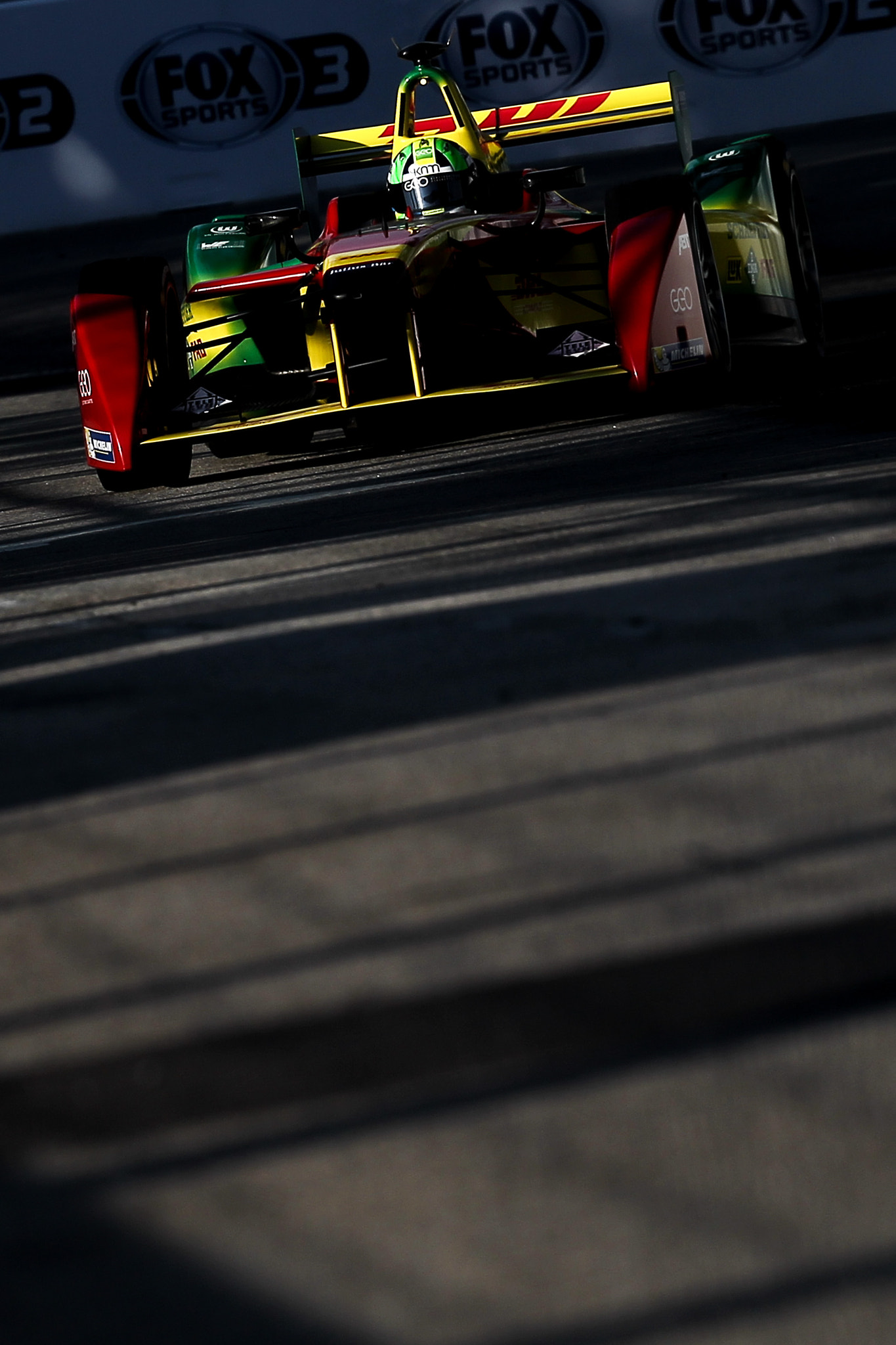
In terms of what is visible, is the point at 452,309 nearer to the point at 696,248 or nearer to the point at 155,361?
the point at 696,248

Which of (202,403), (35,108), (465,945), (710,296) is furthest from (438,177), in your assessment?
(35,108)

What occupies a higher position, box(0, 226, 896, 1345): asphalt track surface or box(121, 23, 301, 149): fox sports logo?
box(121, 23, 301, 149): fox sports logo

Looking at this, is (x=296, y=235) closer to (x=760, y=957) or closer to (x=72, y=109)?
(x=72, y=109)

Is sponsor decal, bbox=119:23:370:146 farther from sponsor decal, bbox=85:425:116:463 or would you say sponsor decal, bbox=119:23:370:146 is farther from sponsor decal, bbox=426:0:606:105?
Result: sponsor decal, bbox=85:425:116:463

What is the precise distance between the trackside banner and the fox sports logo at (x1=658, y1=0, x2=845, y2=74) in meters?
0.02

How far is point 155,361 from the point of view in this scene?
26.4ft

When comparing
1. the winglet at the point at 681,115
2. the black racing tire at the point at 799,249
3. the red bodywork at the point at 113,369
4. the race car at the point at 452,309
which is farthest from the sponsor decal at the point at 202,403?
the winglet at the point at 681,115

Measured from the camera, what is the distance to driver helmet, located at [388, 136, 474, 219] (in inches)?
352

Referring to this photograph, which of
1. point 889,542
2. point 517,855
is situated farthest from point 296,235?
point 517,855

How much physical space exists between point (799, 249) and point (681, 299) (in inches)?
50.2

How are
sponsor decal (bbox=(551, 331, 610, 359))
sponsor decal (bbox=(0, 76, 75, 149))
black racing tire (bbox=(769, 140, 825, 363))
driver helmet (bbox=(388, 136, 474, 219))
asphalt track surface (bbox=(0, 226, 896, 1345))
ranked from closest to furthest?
asphalt track surface (bbox=(0, 226, 896, 1345)) < sponsor decal (bbox=(551, 331, 610, 359)) < black racing tire (bbox=(769, 140, 825, 363)) < driver helmet (bbox=(388, 136, 474, 219)) < sponsor decal (bbox=(0, 76, 75, 149))

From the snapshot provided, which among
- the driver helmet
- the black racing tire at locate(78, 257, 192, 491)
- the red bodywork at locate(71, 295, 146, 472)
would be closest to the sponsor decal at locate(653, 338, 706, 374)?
the driver helmet

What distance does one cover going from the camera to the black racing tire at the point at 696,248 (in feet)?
24.9

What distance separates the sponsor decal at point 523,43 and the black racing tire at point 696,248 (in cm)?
1475
